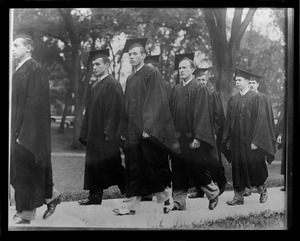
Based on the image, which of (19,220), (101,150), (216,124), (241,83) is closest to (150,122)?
(101,150)

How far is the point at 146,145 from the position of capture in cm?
448

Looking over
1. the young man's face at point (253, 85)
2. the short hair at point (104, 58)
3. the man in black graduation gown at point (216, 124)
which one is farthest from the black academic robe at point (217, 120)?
the short hair at point (104, 58)

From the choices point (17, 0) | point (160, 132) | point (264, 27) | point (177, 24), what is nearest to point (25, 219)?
point (160, 132)

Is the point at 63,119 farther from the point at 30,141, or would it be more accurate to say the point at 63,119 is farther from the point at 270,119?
the point at 270,119

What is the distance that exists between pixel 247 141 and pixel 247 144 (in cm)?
3

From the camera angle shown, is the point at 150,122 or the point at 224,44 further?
the point at 224,44

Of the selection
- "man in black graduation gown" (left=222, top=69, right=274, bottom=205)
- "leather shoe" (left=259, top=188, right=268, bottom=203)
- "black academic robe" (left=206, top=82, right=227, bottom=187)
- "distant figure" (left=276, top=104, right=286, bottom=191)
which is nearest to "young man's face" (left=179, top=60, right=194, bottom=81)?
"black academic robe" (left=206, top=82, right=227, bottom=187)

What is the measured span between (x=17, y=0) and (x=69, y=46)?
676 millimetres

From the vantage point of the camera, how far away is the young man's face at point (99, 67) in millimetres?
4566

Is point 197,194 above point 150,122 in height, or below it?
below

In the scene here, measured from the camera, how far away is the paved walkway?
443 cm

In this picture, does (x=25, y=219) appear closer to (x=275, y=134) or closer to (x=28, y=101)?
(x=28, y=101)

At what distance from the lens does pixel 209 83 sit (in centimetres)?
456

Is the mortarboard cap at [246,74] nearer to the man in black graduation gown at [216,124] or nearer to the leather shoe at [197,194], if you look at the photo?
the man in black graduation gown at [216,124]
